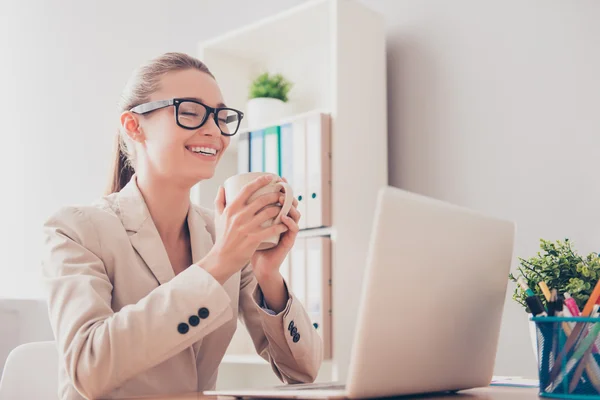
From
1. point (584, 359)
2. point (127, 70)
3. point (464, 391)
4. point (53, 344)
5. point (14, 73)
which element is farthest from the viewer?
point (14, 73)

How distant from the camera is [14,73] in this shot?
4.07 m

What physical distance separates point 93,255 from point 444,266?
0.64 meters

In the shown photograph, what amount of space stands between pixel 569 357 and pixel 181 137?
789mm

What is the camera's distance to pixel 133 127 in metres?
1.41

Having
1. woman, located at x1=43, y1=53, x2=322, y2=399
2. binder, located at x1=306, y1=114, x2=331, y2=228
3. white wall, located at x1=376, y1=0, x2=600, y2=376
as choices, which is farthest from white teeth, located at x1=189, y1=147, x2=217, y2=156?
white wall, located at x1=376, y1=0, x2=600, y2=376

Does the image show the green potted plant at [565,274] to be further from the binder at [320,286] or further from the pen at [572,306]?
the binder at [320,286]

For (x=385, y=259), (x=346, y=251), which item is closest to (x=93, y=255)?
(x=385, y=259)

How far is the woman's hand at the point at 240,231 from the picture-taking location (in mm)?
1044

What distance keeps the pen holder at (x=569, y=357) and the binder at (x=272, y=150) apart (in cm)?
143

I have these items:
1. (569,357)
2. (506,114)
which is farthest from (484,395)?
(506,114)

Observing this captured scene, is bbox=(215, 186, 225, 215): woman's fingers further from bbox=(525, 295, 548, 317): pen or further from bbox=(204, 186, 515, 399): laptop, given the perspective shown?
bbox=(525, 295, 548, 317): pen

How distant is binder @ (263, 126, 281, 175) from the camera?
2285 mm

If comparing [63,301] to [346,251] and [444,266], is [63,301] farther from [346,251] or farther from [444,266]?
[346,251]

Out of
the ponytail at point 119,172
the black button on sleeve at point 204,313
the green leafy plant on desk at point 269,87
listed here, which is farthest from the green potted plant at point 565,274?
the green leafy plant on desk at point 269,87
